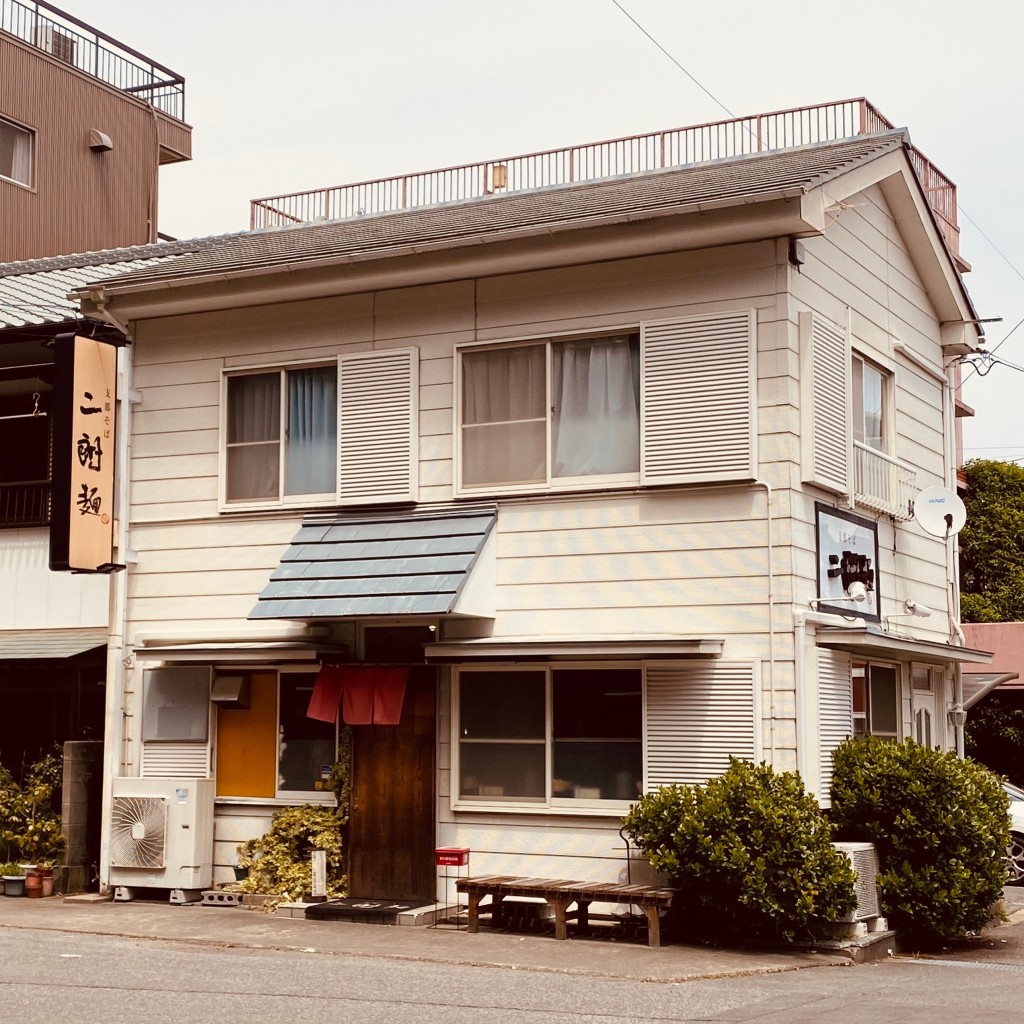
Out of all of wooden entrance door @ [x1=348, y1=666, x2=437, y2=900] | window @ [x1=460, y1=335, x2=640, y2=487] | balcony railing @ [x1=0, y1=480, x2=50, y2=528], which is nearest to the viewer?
window @ [x1=460, y1=335, x2=640, y2=487]

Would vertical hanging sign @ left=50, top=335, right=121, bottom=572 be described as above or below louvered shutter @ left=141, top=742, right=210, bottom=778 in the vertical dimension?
above

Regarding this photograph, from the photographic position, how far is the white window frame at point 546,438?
14773 millimetres

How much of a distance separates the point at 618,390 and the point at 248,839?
6002 mm

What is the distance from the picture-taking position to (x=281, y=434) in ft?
53.5

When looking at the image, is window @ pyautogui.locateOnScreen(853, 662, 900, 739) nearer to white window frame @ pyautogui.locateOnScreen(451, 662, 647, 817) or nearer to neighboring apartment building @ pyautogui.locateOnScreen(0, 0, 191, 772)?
white window frame @ pyautogui.locateOnScreen(451, 662, 647, 817)

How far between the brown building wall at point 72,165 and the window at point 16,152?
14 centimetres

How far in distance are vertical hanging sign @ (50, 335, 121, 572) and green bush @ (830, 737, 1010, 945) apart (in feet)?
25.6

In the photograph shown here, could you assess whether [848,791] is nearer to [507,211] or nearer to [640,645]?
[640,645]

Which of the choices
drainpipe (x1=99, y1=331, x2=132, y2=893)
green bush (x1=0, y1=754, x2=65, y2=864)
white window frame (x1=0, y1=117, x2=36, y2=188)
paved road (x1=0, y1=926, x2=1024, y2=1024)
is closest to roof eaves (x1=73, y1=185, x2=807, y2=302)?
drainpipe (x1=99, y1=331, x2=132, y2=893)

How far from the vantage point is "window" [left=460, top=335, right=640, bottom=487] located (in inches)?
586

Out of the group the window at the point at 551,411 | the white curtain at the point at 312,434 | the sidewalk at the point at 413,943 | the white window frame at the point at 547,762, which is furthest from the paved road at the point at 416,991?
the white curtain at the point at 312,434

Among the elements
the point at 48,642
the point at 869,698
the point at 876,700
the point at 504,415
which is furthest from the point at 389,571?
the point at 876,700

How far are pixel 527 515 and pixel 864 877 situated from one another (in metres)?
4.60

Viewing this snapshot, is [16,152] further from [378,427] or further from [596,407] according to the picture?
[596,407]
